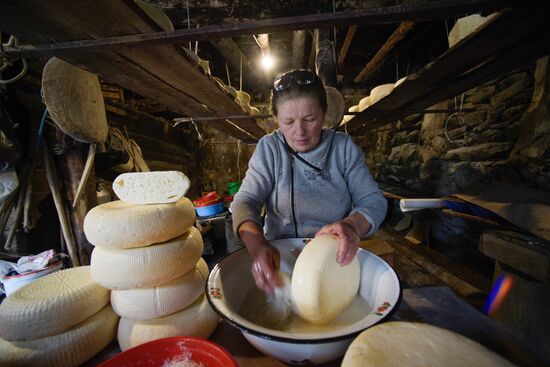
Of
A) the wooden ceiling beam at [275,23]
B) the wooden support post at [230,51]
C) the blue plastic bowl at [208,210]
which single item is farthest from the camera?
the blue plastic bowl at [208,210]

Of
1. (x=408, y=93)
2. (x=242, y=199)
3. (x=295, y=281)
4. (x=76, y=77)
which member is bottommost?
(x=295, y=281)

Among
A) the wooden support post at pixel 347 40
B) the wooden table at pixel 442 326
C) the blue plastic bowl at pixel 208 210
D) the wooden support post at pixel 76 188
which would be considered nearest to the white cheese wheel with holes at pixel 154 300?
the wooden table at pixel 442 326

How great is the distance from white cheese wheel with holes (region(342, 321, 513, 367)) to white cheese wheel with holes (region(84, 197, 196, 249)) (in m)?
0.68

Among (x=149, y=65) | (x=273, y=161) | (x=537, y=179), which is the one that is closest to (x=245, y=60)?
(x=149, y=65)

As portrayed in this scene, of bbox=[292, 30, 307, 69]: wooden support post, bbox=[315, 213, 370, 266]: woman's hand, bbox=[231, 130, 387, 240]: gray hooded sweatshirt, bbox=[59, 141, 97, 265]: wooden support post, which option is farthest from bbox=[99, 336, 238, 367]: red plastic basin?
bbox=[292, 30, 307, 69]: wooden support post

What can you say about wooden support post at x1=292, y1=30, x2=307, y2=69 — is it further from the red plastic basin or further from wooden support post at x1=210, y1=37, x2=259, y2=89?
the red plastic basin

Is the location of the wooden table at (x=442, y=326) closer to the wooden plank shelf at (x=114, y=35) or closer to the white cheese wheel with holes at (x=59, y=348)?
the white cheese wheel with holes at (x=59, y=348)

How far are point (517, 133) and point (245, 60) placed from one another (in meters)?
4.57

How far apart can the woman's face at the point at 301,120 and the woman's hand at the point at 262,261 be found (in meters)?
0.57

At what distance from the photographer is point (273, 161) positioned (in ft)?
→ 4.15

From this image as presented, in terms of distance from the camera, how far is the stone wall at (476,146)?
2402 mm

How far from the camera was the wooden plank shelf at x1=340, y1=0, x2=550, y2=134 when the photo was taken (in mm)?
982

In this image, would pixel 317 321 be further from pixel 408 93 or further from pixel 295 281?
pixel 408 93

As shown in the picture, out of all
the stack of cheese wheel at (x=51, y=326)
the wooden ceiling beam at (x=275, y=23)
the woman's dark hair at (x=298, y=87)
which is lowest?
the stack of cheese wheel at (x=51, y=326)
